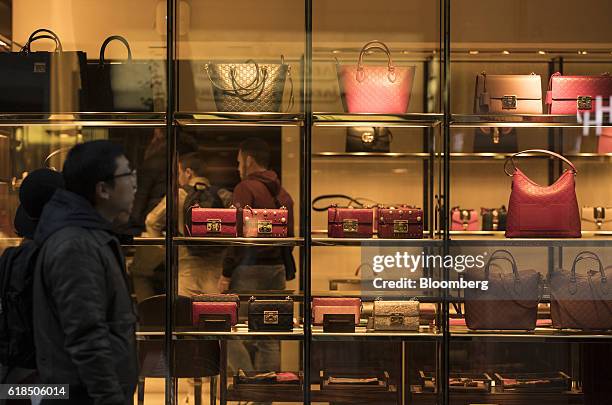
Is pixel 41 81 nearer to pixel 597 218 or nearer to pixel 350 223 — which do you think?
pixel 350 223

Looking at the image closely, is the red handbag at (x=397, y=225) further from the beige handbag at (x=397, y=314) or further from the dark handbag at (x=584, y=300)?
the dark handbag at (x=584, y=300)

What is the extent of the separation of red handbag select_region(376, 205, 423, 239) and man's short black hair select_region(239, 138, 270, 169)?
0.71m

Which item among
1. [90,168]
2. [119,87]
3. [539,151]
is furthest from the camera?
[539,151]

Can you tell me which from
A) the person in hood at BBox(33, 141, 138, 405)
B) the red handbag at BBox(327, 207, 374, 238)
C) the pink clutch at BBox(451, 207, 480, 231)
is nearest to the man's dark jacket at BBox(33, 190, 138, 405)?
the person in hood at BBox(33, 141, 138, 405)

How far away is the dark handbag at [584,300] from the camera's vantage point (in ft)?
15.0

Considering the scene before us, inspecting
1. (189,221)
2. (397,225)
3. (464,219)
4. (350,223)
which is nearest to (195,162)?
(189,221)

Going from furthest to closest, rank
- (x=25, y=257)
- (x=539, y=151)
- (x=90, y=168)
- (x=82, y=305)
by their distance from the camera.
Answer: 1. (x=539, y=151)
2. (x=25, y=257)
3. (x=90, y=168)
4. (x=82, y=305)

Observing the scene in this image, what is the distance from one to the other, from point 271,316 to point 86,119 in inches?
56.5

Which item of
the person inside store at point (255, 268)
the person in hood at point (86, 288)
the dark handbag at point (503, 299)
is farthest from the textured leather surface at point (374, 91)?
the person in hood at point (86, 288)

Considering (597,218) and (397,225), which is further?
(597,218)

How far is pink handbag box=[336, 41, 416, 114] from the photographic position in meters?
4.66

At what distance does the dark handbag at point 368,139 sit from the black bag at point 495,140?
0.56 metres

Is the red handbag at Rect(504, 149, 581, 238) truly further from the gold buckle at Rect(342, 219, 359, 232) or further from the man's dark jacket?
the man's dark jacket

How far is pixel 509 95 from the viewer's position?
15.3ft
